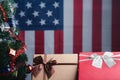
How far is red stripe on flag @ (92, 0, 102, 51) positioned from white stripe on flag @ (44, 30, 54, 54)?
33 centimetres

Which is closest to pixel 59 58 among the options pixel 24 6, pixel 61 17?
pixel 61 17

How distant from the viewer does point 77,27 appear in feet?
7.68

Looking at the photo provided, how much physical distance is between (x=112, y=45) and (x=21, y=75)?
0.88 m

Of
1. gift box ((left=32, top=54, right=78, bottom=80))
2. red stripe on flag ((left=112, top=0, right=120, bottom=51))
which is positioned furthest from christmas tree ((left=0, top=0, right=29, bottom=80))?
red stripe on flag ((left=112, top=0, right=120, bottom=51))

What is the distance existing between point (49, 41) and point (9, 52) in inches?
26.6

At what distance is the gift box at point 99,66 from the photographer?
1.75 meters

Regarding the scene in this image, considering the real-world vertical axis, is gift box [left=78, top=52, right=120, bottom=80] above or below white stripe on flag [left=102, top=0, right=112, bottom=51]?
below

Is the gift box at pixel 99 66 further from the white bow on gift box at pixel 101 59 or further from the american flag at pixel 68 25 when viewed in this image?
the american flag at pixel 68 25

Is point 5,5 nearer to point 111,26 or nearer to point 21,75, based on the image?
point 21,75

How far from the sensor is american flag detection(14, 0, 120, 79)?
2.32m

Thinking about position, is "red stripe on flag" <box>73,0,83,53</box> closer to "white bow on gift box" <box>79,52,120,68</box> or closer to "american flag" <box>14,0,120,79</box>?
"american flag" <box>14,0,120,79</box>

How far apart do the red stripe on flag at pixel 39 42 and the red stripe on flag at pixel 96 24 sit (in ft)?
1.37

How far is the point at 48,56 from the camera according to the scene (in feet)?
6.57

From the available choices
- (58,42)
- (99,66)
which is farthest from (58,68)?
(58,42)
